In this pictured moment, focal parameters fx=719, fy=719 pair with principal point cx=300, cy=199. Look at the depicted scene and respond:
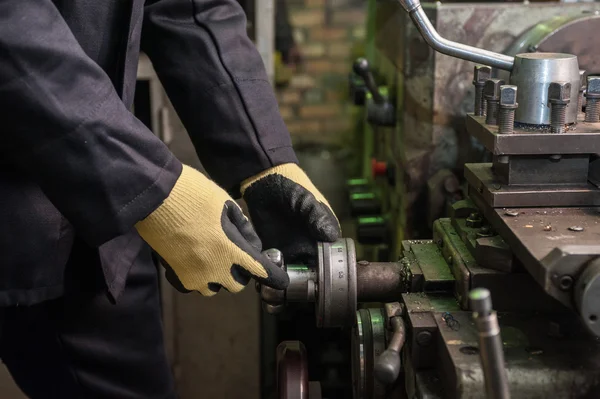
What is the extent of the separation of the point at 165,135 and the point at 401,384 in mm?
1100

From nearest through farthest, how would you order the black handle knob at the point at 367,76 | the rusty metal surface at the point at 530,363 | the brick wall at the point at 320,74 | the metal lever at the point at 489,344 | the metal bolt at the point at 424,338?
the metal lever at the point at 489,344, the rusty metal surface at the point at 530,363, the metal bolt at the point at 424,338, the black handle knob at the point at 367,76, the brick wall at the point at 320,74

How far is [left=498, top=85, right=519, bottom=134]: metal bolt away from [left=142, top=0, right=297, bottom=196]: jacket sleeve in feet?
1.39

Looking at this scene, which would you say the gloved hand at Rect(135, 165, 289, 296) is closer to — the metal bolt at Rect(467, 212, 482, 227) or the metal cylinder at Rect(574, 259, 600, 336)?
the metal bolt at Rect(467, 212, 482, 227)

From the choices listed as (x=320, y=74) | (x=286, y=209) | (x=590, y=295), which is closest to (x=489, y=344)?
(x=590, y=295)

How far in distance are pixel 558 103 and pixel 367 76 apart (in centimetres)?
70

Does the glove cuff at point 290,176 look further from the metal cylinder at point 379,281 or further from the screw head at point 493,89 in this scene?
the screw head at point 493,89

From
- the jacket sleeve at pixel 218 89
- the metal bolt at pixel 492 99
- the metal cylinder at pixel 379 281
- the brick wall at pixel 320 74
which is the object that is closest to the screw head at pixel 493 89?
the metal bolt at pixel 492 99

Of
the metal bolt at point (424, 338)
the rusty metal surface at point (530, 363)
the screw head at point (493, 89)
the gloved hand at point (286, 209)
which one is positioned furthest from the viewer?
the gloved hand at point (286, 209)

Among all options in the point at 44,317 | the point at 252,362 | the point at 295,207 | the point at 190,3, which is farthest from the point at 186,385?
the point at 190,3

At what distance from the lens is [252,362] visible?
211cm

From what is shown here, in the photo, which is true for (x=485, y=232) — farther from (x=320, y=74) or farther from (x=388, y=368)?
(x=320, y=74)

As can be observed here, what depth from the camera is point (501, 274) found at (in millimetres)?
937

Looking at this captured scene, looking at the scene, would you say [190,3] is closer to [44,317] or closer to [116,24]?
[116,24]

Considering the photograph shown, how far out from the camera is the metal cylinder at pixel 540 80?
0.99 meters
